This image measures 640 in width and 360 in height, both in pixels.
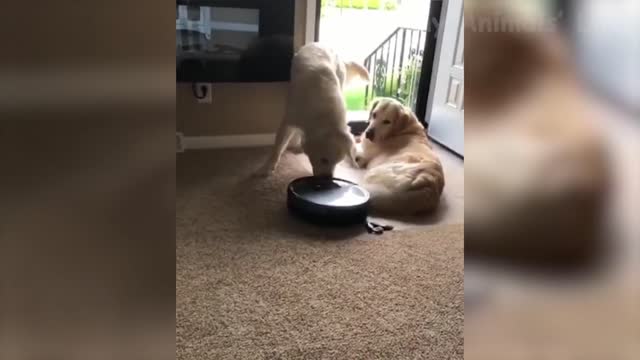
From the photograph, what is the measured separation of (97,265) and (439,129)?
354 centimetres

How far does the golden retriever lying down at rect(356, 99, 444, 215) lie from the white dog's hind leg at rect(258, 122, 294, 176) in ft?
1.58

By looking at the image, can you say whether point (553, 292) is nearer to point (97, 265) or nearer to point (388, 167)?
point (97, 265)

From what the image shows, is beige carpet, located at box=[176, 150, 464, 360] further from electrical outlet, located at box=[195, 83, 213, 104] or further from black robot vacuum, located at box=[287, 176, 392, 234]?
electrical outlet, located at box=[195, 83, 213, 104]

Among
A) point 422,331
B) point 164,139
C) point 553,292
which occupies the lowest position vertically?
point 422,331

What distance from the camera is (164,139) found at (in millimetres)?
457

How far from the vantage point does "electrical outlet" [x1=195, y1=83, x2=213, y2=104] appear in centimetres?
335

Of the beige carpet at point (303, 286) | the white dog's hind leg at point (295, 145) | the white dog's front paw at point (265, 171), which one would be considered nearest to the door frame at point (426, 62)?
the white dog's hind leg at point (295, 145)

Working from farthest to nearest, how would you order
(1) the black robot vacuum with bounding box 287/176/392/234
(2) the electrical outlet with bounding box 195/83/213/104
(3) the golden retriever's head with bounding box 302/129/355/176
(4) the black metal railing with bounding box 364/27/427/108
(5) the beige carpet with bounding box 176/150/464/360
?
(4) the black metal railing with bounding box 364/27/427/108
(2) the electrical outlet with bounding box 195/83/213/104
(3) the golden retriever's head with bounding box 302/129/355/176
(1) the black robot vacuum with bounding box 287/176/392/234
(5) the beige carpet with bounding box 176/150/464/360

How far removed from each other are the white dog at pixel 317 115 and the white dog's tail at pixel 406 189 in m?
0.24

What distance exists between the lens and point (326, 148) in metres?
2.82

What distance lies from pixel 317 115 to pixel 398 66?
150 centimetres

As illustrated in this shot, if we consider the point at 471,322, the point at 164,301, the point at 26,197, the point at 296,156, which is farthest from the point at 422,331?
the point at 296,156

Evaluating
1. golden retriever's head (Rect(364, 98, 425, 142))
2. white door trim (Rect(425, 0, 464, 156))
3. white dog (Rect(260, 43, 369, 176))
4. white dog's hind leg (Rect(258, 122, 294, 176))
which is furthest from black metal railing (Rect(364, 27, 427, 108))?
white dog's hind leg (Rect(258, 122, 294, 176))

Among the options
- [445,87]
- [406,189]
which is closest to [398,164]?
[406,189]
